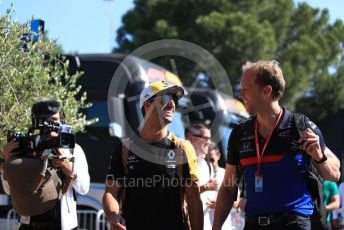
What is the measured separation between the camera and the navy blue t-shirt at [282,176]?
4.34 metres

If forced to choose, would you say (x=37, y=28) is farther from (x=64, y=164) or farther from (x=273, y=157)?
(x=273, y=157)

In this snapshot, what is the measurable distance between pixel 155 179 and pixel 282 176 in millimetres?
952

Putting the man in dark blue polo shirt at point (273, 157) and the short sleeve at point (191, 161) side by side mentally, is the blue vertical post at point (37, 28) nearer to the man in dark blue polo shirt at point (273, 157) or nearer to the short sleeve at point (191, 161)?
the short sleeve at point (191, 161)

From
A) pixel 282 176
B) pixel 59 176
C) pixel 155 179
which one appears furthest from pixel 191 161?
pixel 59 176

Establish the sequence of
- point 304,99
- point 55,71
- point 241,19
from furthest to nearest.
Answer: point 304,99
point 241,19
point 55,71

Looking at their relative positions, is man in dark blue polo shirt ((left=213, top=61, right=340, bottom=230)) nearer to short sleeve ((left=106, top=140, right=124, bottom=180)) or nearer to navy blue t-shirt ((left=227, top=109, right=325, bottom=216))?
navy blue t-shirt ((left=227, top=109, right=325, bottom=216))

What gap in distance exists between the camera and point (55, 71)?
699 cm

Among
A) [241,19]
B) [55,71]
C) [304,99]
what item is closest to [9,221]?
[55,71]

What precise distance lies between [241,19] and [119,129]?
19.4 meters

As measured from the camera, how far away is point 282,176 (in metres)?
4.36

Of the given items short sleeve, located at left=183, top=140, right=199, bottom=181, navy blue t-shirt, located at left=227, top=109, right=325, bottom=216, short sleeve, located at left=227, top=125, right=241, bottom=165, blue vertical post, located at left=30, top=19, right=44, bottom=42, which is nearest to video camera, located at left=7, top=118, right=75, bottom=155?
short sleeve, located at left=183, top=140, right=199, bottom=181

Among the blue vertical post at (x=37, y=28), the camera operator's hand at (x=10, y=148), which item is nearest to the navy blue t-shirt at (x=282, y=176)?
the camera operator's hand at (x=10, y=148)

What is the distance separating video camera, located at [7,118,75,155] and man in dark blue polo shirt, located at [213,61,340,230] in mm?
1320

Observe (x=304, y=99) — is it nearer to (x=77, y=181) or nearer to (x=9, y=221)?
(x=9, y=221)
